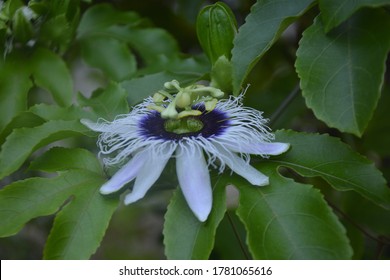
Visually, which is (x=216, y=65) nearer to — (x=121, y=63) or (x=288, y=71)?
(x=121, y=63)

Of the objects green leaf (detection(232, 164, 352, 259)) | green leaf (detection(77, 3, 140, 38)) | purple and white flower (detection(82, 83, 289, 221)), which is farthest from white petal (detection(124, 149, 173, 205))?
green leaf (detection(77, 3, 140, 38))

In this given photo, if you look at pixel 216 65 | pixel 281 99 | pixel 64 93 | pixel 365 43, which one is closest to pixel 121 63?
pixel 64 93

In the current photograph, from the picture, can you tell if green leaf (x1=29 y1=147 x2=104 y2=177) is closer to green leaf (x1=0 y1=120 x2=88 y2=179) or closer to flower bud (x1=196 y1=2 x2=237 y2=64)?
green leaf (x1=0 y1=120 x2=88 y2=179)

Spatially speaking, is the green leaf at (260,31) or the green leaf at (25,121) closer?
the green leaf at (260,31)

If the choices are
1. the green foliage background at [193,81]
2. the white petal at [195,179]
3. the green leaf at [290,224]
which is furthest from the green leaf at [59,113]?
the green leaf at [290,224]

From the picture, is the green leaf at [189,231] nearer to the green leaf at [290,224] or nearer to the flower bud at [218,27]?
the green leaf at [290,224]

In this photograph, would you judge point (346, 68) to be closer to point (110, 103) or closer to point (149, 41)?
point (110, 103)

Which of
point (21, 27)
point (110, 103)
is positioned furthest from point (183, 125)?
point (21, 27)
